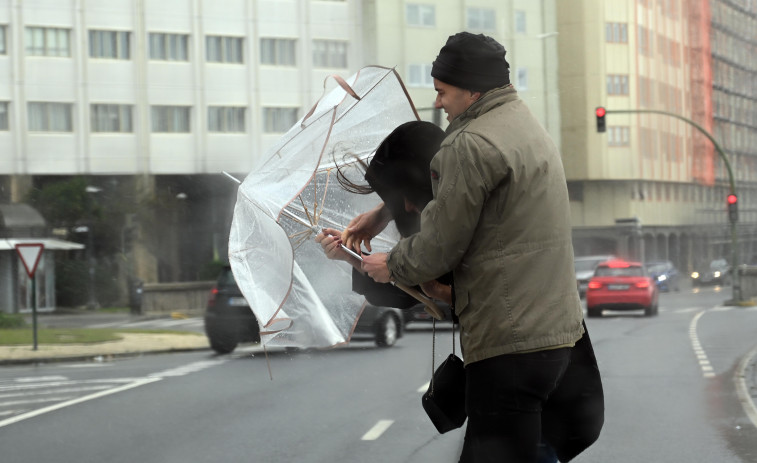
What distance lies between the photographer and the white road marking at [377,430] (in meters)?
8.38

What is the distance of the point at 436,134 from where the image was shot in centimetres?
334

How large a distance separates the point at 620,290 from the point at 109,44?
92.4 ft

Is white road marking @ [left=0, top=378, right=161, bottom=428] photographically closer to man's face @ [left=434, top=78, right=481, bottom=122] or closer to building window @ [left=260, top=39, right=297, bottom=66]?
man's face @ [left=434, top=78, right=481, bottom=122]

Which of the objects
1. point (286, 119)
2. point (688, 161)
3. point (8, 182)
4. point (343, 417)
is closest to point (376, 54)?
point (286, 119)

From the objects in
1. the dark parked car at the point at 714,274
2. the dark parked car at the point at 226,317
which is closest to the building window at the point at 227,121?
the dark parked car at the point at 714,274

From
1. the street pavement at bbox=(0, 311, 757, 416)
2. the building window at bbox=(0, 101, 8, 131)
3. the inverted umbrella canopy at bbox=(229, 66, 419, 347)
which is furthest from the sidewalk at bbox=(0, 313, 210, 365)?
the building window at bbox=(0, 101, 8, 131)

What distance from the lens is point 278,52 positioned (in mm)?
50750

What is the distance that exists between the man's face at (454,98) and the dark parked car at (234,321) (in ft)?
49.6

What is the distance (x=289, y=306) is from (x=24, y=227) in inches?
1719

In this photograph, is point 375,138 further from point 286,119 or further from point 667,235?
point 667,235

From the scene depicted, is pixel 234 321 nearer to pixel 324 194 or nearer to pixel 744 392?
pixel 744 392

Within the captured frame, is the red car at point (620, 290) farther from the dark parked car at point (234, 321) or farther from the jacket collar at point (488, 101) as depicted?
the jacket collar at point (488, 101)

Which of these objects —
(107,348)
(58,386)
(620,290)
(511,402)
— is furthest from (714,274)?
(511,402)

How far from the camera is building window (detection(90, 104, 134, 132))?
49.6 m
